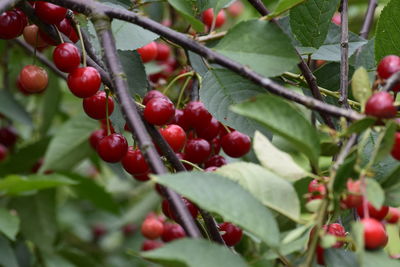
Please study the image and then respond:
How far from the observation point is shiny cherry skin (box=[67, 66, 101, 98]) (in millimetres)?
958

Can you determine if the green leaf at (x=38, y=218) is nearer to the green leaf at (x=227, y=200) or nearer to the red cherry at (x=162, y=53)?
the red cherry at (x=162, y=53)

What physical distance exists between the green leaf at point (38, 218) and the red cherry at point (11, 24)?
87 cm

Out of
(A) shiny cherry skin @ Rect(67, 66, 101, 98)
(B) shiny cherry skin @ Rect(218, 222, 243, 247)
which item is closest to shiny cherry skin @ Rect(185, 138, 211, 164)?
(B) shiny cherry skin @ Rect(218, 222, 243, 247)

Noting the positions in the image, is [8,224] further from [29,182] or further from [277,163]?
[277,163]

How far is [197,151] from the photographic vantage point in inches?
46.4

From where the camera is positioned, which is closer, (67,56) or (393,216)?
(67,56)

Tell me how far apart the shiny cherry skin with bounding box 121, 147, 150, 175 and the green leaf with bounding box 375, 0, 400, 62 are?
0.44 metres

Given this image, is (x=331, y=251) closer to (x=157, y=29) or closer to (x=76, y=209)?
(x=157, y=29)

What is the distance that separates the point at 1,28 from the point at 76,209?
2.31 metres

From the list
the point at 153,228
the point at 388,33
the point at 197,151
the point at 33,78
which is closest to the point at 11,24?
the point at 33,78

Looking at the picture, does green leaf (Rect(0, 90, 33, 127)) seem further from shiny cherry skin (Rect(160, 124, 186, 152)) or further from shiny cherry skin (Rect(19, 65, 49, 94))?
shiny cherry skin (Rect(160, 124, 186, 152))

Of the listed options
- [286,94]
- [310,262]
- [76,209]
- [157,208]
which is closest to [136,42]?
[286,94]

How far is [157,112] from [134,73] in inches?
12.8

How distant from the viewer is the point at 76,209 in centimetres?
322
